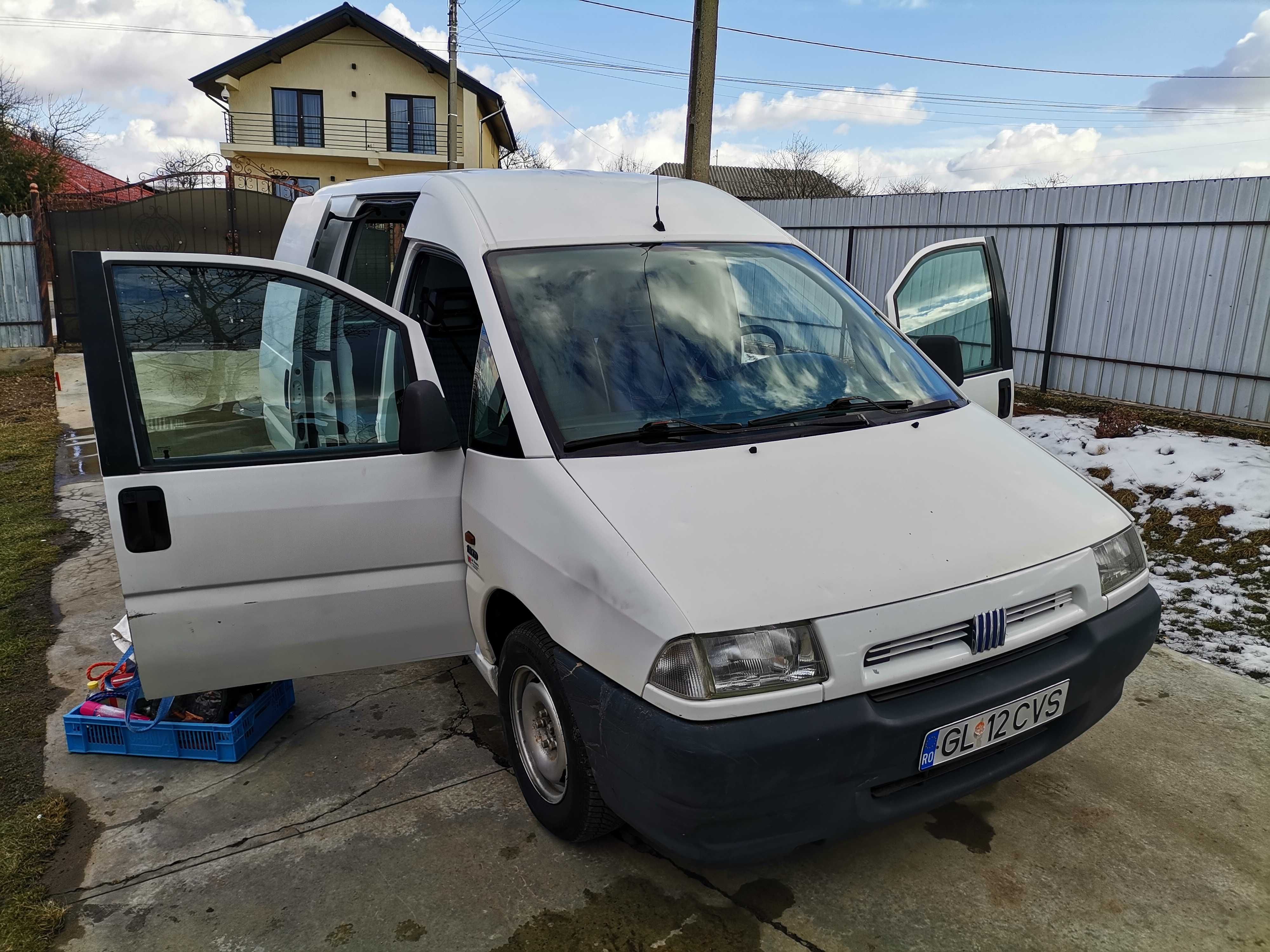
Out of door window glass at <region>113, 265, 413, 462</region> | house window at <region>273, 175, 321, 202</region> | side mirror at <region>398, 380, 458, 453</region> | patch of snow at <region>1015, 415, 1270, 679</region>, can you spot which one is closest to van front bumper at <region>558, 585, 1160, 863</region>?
side mirror at <region>398, 380, 458, 453</region>

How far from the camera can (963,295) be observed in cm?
503

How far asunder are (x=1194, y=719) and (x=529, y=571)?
291 cm

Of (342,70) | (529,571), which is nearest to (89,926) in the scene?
(529,571)

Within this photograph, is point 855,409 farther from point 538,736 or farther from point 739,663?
point 538,736

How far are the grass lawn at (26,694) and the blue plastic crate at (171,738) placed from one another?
0.19 metres

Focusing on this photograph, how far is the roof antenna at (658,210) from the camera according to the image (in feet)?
11.3

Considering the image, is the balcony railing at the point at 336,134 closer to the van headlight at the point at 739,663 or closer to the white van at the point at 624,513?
the white van at the point at 624,513

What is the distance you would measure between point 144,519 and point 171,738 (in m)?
1.06

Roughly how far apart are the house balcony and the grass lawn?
28.9m

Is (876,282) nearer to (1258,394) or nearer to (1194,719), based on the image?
(1258,394)

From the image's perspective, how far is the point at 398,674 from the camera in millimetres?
4180

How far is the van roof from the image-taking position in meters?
3.28

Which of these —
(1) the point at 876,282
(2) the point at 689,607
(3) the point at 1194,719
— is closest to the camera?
(2) the point at 689,607

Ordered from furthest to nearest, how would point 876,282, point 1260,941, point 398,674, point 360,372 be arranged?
point 876,282 → point 398,674 → point 360,372 → point 1260,941
